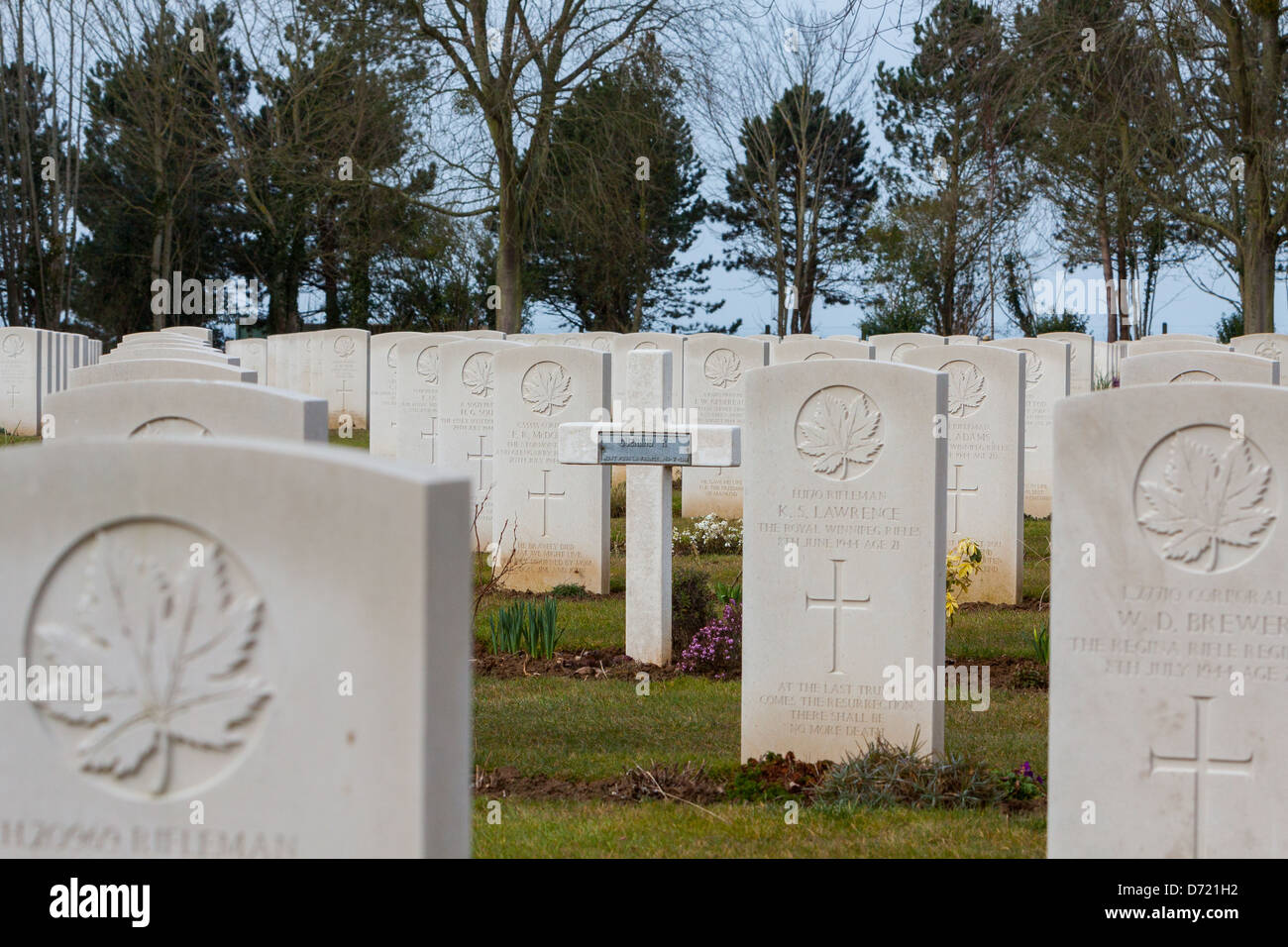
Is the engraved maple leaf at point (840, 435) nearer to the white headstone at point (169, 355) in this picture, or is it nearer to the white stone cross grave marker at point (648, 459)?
the white stone cross grave marker at point (648, 459)

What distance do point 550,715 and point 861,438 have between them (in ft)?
7.21

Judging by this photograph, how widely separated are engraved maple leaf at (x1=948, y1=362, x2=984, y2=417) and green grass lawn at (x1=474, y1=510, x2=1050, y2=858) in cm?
150

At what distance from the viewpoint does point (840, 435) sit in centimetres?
546

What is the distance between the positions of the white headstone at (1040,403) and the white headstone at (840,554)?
24.8 feet

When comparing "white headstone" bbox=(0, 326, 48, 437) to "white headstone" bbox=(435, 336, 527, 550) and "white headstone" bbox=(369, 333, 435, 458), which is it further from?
"white headstone" bbox=(435, 336, 527, 550)

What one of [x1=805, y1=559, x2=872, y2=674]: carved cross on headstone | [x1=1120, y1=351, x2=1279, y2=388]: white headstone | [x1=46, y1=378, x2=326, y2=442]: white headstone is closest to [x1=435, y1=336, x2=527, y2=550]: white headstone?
[x1=1120, y1=351, x2=1279, y2=388]: white headstone

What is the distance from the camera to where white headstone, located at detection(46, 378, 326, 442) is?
3.98m

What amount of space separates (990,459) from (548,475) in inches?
126

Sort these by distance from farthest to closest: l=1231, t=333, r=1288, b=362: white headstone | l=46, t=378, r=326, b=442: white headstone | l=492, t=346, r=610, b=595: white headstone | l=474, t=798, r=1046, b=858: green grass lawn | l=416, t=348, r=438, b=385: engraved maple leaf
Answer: l=1231, t=333, r=1288, b=362: white headstone → l=416, t=348, r=438, b=385: engraved maple leaf → l=492, t=346, r=610, b=595: white headstone → l=474, t=798, r=1046, b=858: green grass lawn → l=46, t=378, r=326, b=442: white headstone

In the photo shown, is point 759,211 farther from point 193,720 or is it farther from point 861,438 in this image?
point 193,720

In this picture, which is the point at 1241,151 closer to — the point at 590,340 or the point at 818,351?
the point at 818,351

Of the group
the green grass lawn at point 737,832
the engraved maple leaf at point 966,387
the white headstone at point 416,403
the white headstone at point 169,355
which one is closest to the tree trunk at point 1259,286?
the engraved maple leaf at point 966,387

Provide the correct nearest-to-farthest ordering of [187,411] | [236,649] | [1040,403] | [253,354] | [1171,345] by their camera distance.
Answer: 1. [236,649]
2. [187,411]
3. [1040,403]
4. [1171,345]
5. [253,354]

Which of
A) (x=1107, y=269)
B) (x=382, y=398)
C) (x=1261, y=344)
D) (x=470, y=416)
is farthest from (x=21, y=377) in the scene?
(x=1107, y=269)
